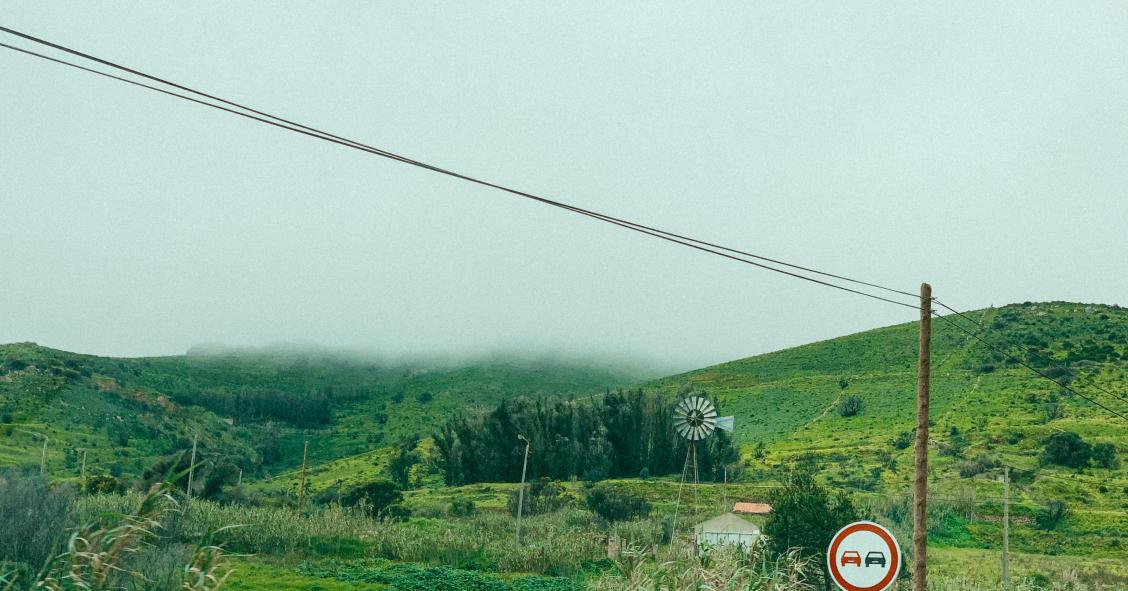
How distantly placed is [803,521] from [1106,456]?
36.6m

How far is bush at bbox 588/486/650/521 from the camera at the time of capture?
51812 millimetres

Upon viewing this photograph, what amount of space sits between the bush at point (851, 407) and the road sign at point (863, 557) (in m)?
70.1

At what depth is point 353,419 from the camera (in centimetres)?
11350

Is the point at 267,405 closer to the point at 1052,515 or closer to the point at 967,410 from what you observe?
the point at 967,410

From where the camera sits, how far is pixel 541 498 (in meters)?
57.3

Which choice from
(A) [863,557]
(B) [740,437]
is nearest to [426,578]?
(A) [863,557]

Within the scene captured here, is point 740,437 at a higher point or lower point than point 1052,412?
lower

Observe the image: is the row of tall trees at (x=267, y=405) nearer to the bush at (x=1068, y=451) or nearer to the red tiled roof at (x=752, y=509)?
the red tiled roof at (x=752, y=509)

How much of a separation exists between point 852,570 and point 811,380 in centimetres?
8479

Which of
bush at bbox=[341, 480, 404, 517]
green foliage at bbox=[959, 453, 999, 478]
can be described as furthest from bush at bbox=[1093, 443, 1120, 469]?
bush at bbox=[341, 480, 404, 517]

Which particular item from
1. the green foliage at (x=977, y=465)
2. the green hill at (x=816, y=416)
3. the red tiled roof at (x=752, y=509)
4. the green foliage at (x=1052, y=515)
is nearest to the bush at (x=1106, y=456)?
the green hill at (x=816, y=416)

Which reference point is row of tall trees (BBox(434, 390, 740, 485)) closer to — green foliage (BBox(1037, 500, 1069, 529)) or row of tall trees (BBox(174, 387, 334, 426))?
green foliage (BBox(1037, 500, 1069, 529))

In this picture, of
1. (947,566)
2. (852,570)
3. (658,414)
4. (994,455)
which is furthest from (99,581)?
(658,414)

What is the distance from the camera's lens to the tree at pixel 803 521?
29719mm
